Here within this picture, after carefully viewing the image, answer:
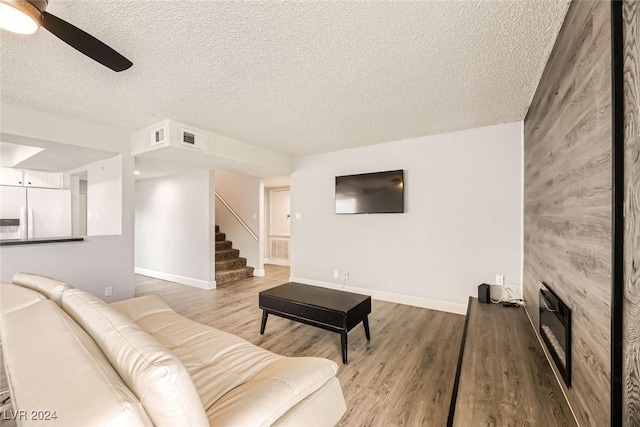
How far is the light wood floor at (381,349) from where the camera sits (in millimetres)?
1720

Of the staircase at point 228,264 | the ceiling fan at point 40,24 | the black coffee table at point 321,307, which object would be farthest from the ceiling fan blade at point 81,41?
the staircase at point 228,264

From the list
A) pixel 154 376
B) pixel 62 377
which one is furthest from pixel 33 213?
pixel 154 376

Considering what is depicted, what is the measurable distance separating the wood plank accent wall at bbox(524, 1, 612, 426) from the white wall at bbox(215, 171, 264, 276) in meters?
4.76

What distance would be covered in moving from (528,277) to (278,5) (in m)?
3.14

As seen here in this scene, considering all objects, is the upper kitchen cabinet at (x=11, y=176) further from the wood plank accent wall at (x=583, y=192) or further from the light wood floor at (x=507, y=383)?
the wood plank accent wall at (x=583, y=192)

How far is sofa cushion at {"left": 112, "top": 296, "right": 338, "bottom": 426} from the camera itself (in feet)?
3.13

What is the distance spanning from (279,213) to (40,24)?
19.8ft

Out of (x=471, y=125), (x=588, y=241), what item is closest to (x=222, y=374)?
(x=588, y=241)

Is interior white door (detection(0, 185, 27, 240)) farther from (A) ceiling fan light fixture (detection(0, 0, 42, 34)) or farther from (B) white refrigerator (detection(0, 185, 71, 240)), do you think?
(A) ceiling fan light fixture (detection(0, 0, 42, 34))

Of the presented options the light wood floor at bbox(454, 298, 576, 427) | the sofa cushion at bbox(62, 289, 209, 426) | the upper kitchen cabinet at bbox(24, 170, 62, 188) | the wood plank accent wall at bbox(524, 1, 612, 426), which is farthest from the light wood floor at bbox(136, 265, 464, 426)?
the upper kitchen cabinet at bbox(24, 170, 62, 188)

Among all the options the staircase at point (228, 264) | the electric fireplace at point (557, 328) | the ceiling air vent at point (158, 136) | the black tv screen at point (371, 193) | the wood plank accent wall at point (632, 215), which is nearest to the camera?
the wood plank accent wall at point (632, 215)

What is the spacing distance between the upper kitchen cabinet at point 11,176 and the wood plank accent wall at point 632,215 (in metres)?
7.14

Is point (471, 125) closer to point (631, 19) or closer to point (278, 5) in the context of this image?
point (631, 19)

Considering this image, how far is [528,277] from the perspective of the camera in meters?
2.63
